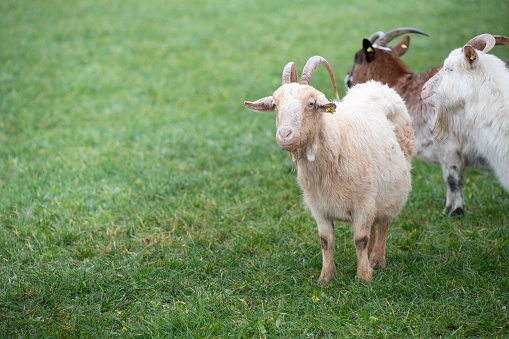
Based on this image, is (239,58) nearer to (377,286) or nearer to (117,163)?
(117,163)

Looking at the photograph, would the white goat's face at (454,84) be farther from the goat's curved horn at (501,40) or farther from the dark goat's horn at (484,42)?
the goat's curved horn at (501,40)

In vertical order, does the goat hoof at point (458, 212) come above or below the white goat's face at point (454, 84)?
below

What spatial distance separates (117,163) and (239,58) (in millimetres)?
5970

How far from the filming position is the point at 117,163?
7305 millimetres

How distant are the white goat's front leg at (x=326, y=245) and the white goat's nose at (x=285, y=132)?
1071 mm

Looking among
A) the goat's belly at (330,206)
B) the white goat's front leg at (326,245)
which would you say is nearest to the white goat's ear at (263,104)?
the goat's belly at (330,206)

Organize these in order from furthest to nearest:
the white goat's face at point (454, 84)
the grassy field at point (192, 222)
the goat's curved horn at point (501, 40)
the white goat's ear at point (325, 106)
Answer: the goat's curved horn at point (501, 40) → the white goat's face at point (454, 84) → the grassy field at point (192, 222) → the white goat's ear at point (325, 106)

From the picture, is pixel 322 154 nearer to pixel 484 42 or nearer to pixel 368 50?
pixel 484 42

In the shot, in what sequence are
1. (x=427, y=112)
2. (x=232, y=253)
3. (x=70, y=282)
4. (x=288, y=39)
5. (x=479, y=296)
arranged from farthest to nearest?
(x=288, y=39) → (x=427, y=112) → (x=232, y=253) → (x=70, y=282) → (x=479, y=296)

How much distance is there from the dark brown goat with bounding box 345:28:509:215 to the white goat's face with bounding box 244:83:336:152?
200cm

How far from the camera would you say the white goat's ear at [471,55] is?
165 inches

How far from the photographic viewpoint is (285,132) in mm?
3619

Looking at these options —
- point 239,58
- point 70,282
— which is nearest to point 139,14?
point 239,58

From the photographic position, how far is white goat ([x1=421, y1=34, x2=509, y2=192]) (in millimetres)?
4270
